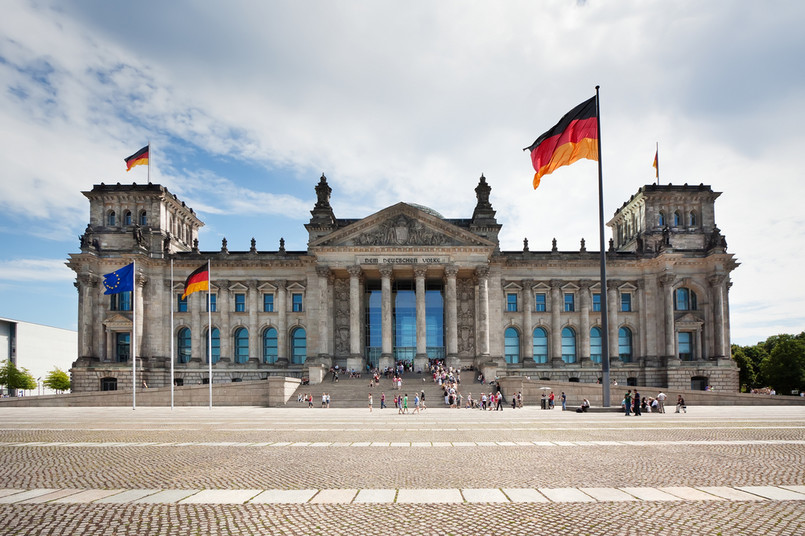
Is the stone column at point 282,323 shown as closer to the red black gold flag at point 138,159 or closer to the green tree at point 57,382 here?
the red black gold flag at point 138,159

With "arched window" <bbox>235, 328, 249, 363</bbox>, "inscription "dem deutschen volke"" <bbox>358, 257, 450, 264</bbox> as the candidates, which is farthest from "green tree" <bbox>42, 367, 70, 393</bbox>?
"inscription "dem deutschen volke"" <bbox>358, 257, 450, 264</bbox>

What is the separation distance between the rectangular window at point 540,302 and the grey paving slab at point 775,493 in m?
62.8

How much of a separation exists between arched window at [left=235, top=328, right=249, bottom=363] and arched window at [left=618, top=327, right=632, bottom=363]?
44.8 m

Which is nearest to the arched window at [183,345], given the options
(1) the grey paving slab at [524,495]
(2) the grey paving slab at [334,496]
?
(2) the grey paving slab at [334,496]

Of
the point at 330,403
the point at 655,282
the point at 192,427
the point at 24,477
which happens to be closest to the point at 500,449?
the point at 24,477

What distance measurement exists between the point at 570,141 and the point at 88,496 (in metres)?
32.3

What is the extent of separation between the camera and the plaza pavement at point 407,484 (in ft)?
33.5

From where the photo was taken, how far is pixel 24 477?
48.3 feet

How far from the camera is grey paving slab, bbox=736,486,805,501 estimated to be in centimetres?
1191

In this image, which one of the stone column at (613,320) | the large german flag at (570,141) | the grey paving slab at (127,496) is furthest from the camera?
the stone column at (613,320)

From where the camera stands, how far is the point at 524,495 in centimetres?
1228

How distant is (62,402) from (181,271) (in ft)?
74.0

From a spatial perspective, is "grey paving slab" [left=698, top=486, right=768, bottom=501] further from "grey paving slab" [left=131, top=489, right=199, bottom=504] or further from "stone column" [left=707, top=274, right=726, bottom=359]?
"stone column" [left=707, top=274, right=726, bottom=359]

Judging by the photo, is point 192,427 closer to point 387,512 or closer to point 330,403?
point 387,512
